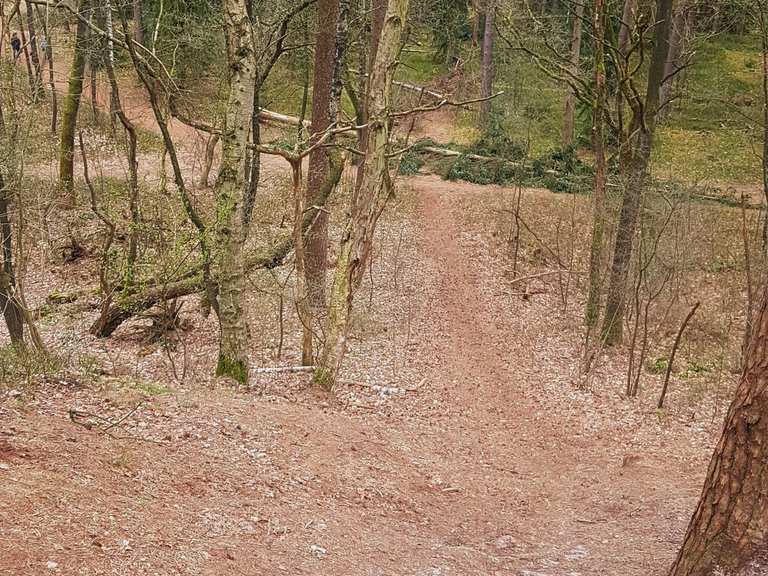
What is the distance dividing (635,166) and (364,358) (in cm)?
554

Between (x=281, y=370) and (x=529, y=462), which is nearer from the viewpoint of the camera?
(x=529, y=462)

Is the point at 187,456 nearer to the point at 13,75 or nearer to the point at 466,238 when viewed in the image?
the point at 13,75

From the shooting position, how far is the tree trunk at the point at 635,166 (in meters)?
12.1

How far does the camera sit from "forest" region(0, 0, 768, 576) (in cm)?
486

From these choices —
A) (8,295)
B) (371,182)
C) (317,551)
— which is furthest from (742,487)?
(8,295)

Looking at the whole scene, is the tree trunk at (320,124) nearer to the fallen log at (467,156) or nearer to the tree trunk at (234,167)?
the tree trunk at (234,167)

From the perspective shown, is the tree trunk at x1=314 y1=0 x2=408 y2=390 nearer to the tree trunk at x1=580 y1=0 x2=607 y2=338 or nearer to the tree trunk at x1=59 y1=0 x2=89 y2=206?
the tree trunk at x1=580 y1=0 x2=607 y2=338

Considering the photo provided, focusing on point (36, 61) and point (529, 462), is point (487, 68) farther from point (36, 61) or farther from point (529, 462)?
point (529, 462)

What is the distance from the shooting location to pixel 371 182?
8.54 meters

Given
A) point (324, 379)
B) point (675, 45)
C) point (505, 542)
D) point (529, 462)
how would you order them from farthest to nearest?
1. point (675, 45)
2. point (324, 379)
3. point (529, 462)
4. point (505, 542)

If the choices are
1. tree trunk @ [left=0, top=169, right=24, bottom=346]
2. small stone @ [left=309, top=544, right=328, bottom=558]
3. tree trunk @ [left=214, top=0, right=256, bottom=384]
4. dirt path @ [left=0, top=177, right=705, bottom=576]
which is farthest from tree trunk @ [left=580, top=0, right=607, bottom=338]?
tree trunk @ [left=0, top=169, right=24, bottom=346]

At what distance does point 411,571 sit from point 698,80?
3391 centimetres

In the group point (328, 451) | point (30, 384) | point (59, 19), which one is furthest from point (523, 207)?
point (30, 384)

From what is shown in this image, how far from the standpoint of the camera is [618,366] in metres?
12.2
